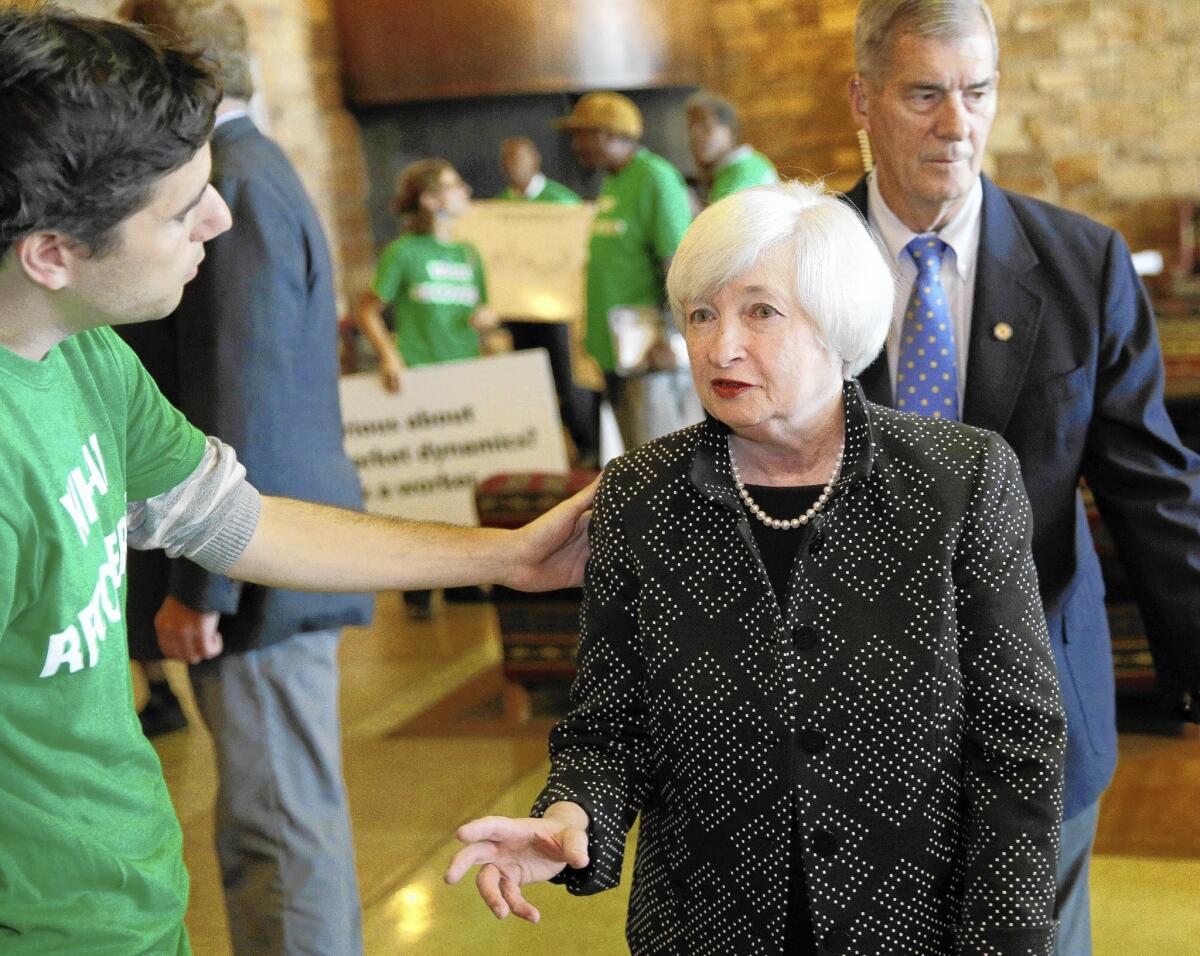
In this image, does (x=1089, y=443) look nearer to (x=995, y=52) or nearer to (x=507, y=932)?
(x=995, y=52)

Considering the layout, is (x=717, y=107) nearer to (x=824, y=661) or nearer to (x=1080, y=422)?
(x=1080, y=422)

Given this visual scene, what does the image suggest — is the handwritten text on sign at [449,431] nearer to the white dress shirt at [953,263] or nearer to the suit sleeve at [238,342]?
the suit sleeve at [238,342]

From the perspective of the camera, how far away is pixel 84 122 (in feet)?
4.33

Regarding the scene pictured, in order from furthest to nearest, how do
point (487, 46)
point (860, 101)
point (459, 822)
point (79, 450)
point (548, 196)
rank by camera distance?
point (487, 46)
point (548, 196)
point (459, 822)
point (860, 101)
point (79, 450)

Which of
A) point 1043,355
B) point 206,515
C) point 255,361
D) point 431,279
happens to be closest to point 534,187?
point 431,279

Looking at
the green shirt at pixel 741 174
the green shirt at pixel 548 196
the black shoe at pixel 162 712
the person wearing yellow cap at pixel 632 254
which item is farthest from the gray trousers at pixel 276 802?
the green shirt at pixel 548 196

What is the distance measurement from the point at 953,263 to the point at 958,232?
43mm

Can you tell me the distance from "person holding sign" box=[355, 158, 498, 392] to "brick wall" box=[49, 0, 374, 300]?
2.69 metres

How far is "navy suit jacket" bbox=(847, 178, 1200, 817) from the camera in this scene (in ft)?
6.41

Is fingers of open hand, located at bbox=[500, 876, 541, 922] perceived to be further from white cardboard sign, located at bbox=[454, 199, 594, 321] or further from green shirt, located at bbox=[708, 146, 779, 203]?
white cardboard sign, located at bbox=[454, 199, 594, 321]

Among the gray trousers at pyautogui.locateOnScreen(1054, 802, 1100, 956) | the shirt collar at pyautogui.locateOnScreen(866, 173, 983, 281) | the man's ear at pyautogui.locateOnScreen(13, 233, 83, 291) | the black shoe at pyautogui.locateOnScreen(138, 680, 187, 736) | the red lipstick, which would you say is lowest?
the black shoe at pyautogui.locateOnScreen(138, 680, 187, 736)

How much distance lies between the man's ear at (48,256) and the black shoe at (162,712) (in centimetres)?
378

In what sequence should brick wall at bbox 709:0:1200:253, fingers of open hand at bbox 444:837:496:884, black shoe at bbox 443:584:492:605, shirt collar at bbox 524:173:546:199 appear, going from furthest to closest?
1. brick wall at bbox 709:0:1200:253
2. shirt collar at bbox 524:173:546:199
3. black shoe at bbox 443:584:492:605
4. fingers of open hand at bbox 444:837:496:884

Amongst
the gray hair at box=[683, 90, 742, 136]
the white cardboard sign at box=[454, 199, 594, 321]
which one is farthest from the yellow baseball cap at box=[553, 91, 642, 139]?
the white cardboard sign at box=[454, 199, 594, 321]
